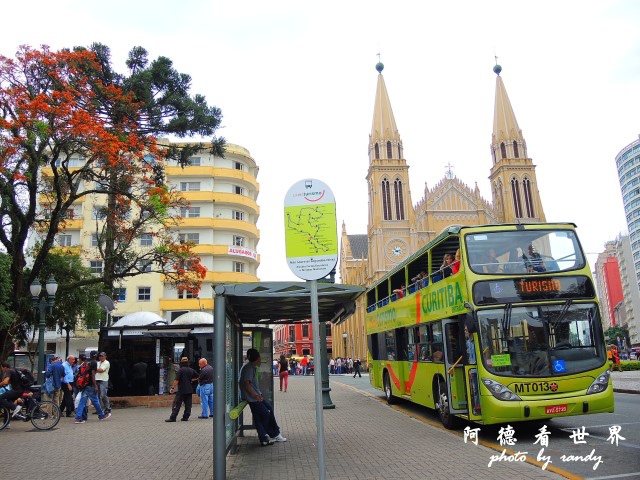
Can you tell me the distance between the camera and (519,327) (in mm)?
9125

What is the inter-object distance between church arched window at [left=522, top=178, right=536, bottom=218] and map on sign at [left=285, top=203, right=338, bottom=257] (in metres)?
72.1

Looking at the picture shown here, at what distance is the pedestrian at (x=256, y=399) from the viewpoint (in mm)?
8867

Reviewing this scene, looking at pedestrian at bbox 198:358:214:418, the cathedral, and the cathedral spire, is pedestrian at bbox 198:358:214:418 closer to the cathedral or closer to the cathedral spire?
the cathedral

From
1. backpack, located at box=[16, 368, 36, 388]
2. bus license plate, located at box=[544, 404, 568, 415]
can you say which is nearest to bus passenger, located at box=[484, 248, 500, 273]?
bus license plate, located at box=[544, 404, 568, 415]

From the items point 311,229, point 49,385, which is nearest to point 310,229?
point 311,229

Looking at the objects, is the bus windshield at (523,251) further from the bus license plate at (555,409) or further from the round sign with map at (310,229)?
the round sign with map at (310,229)

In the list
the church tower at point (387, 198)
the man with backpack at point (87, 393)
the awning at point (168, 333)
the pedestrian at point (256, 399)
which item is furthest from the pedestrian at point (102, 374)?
the church tower at point (387, 198)

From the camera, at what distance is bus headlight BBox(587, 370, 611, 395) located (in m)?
8.91

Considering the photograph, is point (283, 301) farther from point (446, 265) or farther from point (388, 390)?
point (388, 390)

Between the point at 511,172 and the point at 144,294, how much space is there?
2040 inches

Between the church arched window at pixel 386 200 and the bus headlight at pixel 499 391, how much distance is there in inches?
2465

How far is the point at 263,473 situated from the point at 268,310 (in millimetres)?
2904

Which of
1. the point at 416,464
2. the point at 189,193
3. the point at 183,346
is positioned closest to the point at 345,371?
the point at 189,193

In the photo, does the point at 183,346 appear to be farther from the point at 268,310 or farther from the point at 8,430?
the point at 268,310
